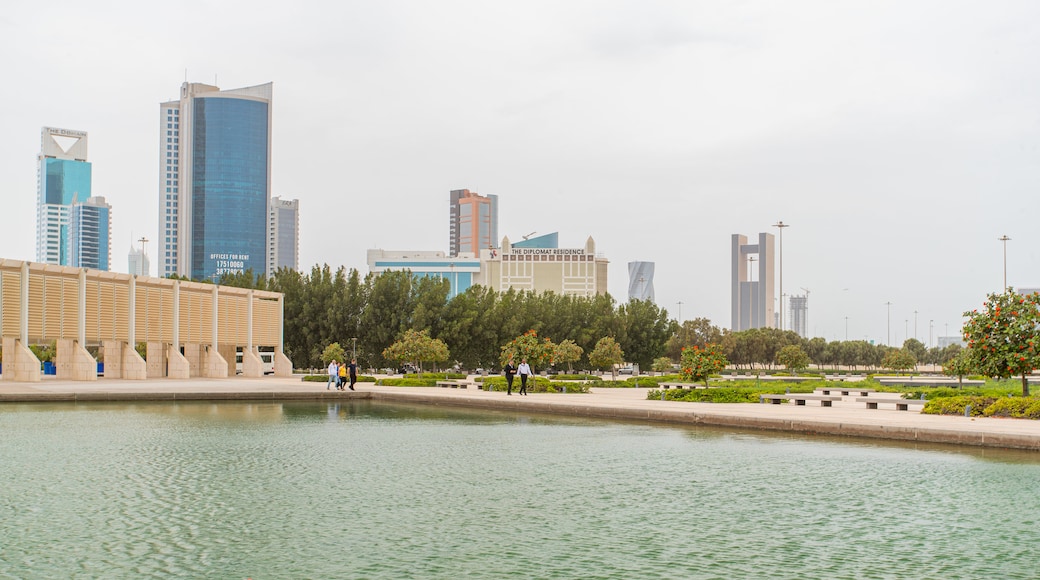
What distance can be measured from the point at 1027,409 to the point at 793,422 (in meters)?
5.52

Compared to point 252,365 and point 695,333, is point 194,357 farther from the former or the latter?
point 695,333

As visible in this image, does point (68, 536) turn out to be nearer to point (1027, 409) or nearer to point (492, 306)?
point (1027, 409)

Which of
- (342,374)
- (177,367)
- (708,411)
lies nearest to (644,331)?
(177,367)

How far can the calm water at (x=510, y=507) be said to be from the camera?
10.0 meters

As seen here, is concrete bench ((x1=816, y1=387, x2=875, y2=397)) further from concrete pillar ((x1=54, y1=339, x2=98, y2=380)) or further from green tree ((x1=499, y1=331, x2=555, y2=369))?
concrete pillar ((x1=54, y1=339, x2=98, y2=380))

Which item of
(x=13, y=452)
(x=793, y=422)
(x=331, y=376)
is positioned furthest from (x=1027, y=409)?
(x=331, y=376)

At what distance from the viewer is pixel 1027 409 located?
72.4 ft

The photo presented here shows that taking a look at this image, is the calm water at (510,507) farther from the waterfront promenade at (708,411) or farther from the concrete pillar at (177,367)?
the concrete pillar at (177,367)

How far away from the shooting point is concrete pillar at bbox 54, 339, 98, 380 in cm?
4591

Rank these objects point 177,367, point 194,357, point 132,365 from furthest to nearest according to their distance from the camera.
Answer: point 194,357, point 177,367, point 132,365

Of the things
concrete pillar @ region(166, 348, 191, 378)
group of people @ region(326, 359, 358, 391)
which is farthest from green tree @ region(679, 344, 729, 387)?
concrete pillar @ region(166, 348, 191, 378)

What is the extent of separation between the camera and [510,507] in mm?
13062

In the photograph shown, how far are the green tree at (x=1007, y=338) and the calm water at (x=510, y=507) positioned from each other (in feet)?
23.2

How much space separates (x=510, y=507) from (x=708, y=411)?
Answer: 42.1ft
